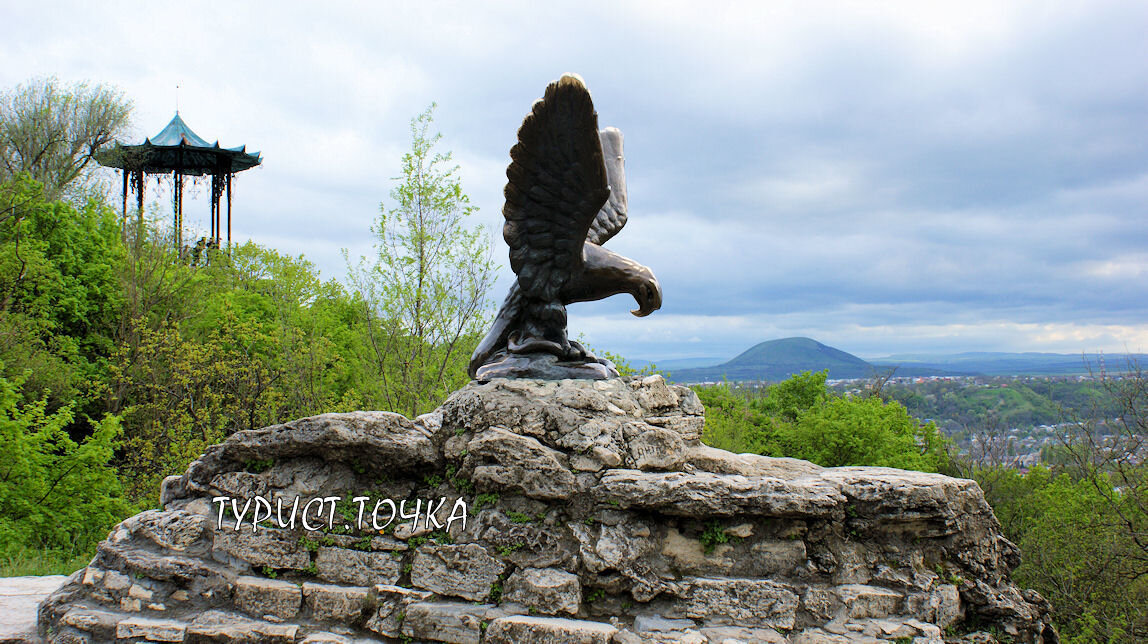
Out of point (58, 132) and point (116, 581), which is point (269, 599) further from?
point (58, 132)

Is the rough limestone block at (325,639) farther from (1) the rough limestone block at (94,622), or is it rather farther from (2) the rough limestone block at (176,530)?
(1) the rough limestone block at (94,622)

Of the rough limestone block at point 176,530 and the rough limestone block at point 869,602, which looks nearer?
the rough limestone block at point 869,602

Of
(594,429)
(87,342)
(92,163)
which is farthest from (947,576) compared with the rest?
(92,163)

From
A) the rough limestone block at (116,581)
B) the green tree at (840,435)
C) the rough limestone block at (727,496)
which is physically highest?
the rough limestone block at (727,496)

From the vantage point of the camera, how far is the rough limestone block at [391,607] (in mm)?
4125

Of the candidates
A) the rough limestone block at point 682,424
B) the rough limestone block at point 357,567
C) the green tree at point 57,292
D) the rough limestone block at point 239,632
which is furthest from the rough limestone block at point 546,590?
the green tree at point 57,292

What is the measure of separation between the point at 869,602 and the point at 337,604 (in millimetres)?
3138

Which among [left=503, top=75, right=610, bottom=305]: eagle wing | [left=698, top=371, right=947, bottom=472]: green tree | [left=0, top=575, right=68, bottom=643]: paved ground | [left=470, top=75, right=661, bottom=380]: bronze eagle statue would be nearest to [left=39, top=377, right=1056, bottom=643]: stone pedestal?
[left=0, top=575, right=68, bottom=643]: paved ground

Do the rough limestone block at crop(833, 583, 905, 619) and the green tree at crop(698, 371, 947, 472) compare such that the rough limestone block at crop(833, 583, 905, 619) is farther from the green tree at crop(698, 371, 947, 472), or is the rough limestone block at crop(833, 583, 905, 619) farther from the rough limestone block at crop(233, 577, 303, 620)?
the green tree at crop(698, 371, 947, 472)

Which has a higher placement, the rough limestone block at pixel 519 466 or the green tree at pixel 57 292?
the green tree at pixel 57 292

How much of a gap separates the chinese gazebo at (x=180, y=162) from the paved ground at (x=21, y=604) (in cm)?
1501

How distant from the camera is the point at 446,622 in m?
4.05

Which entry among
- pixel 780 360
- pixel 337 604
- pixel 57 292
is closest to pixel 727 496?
pixel 337 604

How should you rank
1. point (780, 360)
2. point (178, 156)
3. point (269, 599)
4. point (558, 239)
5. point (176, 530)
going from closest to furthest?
1. point (269, 599)
2. point (176, 530)
3. point (558, 239)
4. point (178, 156)
5. point (780, 360)
